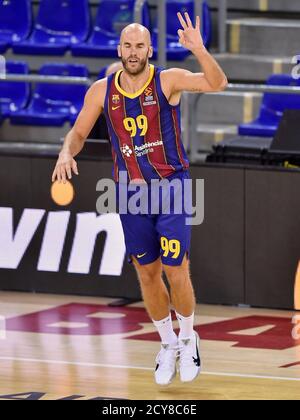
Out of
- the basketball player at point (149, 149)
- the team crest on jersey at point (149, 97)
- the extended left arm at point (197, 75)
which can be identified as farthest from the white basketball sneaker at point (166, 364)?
the extended left arm at point (197, 75)

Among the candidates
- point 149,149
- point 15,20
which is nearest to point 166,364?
point 149,149

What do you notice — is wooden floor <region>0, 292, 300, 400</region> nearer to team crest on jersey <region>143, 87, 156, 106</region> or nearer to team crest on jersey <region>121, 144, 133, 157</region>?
team crest on jersey <region>121, 144, 133, 157</region>

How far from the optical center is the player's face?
25.5 feet

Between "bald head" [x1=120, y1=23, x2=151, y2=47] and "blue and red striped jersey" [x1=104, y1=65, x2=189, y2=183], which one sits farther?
"blue and red striped jersey" [x1=104, y1=65, x2=189, y2=183]

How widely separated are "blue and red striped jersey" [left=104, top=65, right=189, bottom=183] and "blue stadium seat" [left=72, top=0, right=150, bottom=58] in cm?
603

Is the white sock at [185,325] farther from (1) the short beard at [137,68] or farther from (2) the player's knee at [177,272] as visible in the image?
(1) the short beard at [137,68]

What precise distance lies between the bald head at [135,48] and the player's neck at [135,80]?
8 centimetres

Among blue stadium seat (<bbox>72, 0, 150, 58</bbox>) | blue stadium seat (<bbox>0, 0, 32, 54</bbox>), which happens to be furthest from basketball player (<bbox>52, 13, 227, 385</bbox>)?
blue stadium seat (<bbox>0, 0, 32, 54</bbox>)

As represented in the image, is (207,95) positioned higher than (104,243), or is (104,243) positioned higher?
(207,95)

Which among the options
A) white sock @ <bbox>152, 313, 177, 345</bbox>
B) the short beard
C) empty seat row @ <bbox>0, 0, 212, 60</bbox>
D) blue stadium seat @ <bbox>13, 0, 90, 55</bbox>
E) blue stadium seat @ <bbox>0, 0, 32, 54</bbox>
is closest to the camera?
the short beard

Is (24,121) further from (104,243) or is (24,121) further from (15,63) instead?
(104,243)

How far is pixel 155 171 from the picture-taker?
8.04m

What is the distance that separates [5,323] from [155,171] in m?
2.75

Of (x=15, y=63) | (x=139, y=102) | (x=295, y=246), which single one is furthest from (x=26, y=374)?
(x=15, y=63)
